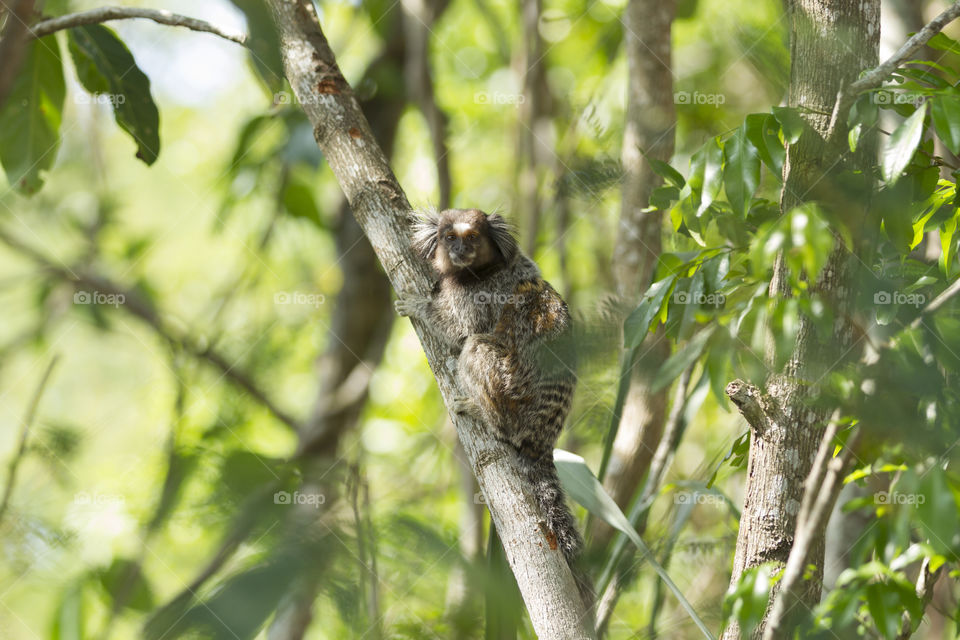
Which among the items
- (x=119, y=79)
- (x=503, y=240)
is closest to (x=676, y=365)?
(x=503, y=240)

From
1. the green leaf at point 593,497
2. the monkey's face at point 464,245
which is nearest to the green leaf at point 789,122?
the green leaf at point 593,497

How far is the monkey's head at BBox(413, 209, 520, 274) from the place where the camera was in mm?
4203

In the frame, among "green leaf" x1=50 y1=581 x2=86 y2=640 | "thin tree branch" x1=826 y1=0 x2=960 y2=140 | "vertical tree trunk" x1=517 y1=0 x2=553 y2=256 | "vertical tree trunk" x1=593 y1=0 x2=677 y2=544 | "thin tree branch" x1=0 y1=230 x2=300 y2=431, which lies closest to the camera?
"green leaf" x1=50 y1=581 x2=86 y2=640

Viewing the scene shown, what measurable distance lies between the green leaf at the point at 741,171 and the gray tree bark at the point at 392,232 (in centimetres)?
113

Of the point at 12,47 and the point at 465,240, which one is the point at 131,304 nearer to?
the point at 465,240

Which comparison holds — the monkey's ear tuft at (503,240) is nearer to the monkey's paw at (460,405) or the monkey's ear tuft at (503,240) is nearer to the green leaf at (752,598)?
the monkey's paw at (460,405)

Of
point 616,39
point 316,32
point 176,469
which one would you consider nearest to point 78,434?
point 176,469

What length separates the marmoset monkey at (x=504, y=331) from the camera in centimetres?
337

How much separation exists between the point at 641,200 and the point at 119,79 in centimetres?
263

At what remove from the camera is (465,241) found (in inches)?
165

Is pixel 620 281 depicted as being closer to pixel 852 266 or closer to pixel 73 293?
pixel 852 266

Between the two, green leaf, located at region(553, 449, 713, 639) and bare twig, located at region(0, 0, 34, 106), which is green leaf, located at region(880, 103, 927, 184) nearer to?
green leaf, located at region(553, 449, 713, 639)

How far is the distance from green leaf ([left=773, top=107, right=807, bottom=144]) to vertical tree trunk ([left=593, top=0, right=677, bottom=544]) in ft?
6.43

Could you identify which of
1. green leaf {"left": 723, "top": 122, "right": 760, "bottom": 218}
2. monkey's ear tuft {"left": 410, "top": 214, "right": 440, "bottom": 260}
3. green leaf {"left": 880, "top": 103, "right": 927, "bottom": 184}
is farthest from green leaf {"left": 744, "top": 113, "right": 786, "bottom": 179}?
monkey's ear tuft {"left": 410, "top": 214, "right": 440, "bottom": 260}
